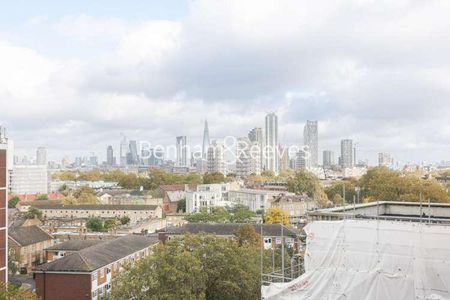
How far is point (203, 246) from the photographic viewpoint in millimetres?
21109

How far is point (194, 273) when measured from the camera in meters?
19.6

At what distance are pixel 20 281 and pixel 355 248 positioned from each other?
92.2 feet

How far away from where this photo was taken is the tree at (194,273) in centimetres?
1925

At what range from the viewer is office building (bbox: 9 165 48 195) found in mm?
139500

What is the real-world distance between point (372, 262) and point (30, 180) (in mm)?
141052

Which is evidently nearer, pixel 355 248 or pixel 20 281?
pixel 355 248

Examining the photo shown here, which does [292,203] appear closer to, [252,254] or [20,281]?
[20,281]

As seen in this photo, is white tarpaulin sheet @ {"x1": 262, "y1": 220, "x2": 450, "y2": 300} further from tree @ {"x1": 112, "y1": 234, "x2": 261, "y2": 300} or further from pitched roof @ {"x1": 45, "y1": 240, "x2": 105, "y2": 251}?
pitched roof @ {"x1": 45, "y1": 240, "x2": 105, "y2": 251}

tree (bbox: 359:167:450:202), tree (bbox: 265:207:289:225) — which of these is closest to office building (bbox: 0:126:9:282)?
tree (bbox: 265:207:289:225)

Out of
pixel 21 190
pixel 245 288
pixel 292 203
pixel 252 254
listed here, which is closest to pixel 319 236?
pixel 245 288

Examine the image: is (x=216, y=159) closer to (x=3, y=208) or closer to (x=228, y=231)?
(x=228, y=231)

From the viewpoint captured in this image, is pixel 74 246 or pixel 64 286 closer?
pixel 64 286

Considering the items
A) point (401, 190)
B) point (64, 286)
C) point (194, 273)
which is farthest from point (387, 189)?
point (194, 273)

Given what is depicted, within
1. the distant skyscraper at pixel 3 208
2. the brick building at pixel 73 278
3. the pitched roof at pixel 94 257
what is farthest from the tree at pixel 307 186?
the distant skyscraper at pixel 3 208
